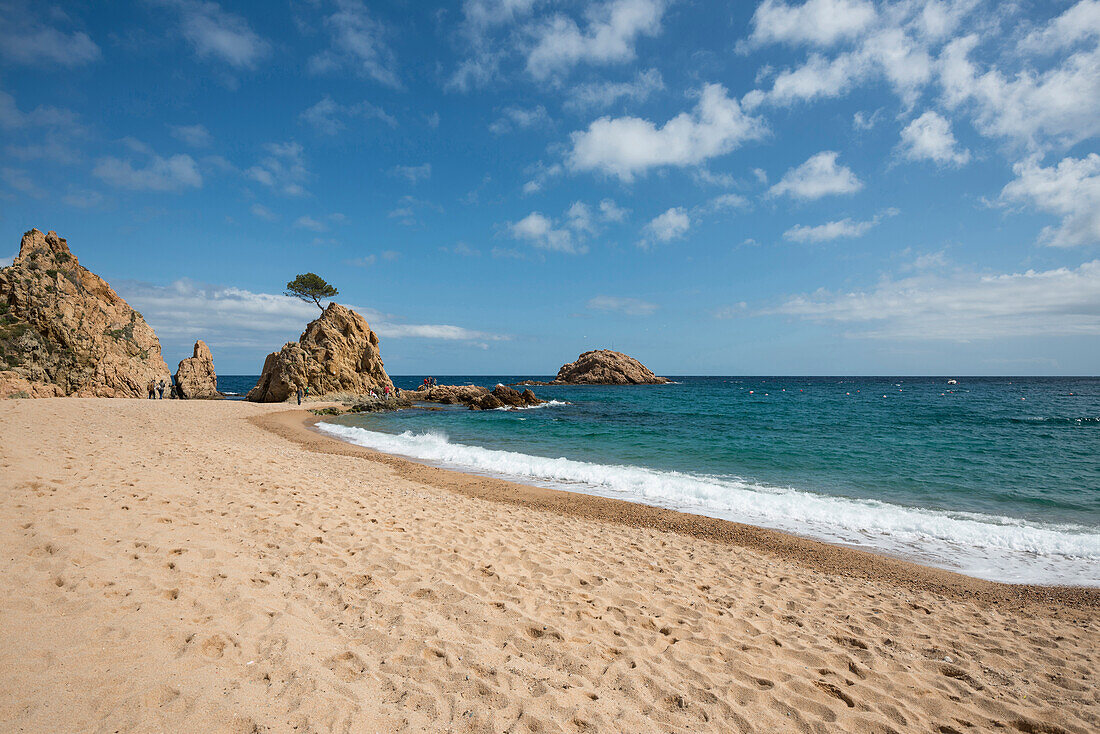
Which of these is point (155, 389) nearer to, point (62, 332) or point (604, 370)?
point (62, 332)

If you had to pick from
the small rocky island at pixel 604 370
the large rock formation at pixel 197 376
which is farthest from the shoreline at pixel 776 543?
the small rocky island at pixel 604 370

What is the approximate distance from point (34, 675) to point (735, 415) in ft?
124

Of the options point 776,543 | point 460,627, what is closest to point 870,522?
point 776,543

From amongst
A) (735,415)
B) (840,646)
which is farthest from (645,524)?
(735,415)

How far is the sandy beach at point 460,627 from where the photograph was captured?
3051 millimetres

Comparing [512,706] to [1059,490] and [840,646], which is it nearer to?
[840,646]

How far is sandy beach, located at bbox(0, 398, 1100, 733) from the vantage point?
3051mm

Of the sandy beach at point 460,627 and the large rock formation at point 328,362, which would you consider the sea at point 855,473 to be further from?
the large rock formation at point 328,362

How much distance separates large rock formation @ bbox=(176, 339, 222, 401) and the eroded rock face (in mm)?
63160

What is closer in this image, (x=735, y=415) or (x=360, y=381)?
(x=735, y=415)

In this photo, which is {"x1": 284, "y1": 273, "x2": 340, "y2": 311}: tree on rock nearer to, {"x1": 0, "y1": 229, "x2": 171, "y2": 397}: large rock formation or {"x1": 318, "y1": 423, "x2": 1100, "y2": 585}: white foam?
{"x1": 0, "y1": 229, "x2": 171, "y2": 397}: large rock formation

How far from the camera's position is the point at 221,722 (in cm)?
268

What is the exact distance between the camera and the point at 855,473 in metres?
15.1

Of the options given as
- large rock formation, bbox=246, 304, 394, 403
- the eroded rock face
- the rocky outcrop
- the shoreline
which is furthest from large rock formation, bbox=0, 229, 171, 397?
the eroded rock face
